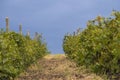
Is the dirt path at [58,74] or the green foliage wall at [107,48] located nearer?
the green foliage wall at [107,48]

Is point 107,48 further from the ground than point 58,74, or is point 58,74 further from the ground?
point 107,48

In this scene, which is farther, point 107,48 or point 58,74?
point 58,74

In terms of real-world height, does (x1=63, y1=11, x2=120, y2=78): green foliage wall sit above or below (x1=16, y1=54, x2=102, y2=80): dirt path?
above

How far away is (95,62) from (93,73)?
46 cm

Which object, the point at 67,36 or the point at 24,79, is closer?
the point at 24,79

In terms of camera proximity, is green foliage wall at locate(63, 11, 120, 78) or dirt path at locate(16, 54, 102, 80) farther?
dirt path at locate(16, 54, 102, 80)

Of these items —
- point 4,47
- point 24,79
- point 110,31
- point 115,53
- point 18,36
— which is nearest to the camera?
point 115,53

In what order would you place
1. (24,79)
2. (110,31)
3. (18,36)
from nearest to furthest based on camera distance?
(110,31) < (24,79) < (18,36)

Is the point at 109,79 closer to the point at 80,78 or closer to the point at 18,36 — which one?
the point at 80,78

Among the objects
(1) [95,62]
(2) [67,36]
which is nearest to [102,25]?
(1) [95,62]

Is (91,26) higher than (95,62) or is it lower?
higher

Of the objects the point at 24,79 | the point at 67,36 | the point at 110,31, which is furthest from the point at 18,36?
the point at 67,36

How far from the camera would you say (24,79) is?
17.5 meters

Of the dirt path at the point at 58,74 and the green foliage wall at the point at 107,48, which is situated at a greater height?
the green foliage wall at the point at 107,48
